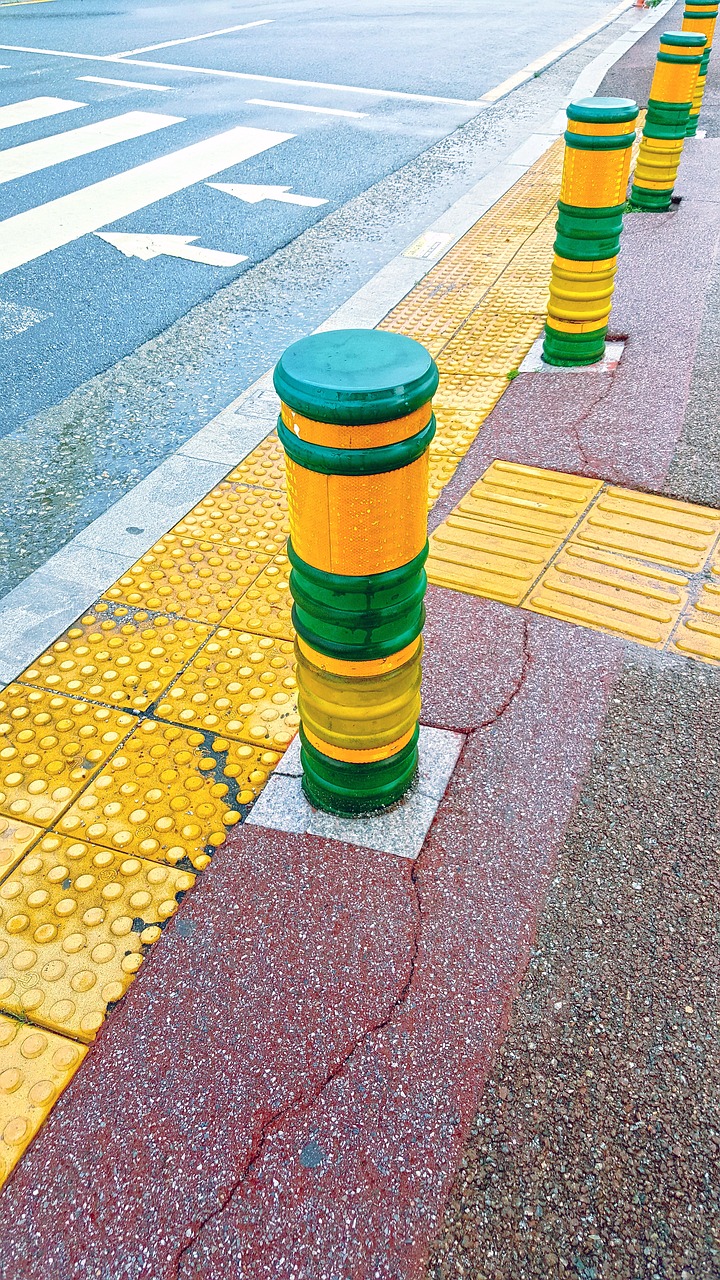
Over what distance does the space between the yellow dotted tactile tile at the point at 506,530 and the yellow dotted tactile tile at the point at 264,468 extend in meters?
0.98

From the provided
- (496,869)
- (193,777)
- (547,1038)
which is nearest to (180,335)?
(193,777)

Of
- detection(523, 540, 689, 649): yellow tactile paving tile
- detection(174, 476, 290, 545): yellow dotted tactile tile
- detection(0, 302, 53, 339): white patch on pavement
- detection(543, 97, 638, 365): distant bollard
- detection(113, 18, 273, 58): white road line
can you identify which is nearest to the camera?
detection(523, 540, 689, 649): yellow tactile paving tile

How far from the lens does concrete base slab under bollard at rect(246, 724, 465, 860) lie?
8.79 feet

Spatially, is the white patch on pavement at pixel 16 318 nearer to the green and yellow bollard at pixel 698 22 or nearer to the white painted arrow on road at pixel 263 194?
the white painted arrow on road at pixel 263 194

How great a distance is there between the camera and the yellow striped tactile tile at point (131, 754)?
2348mm

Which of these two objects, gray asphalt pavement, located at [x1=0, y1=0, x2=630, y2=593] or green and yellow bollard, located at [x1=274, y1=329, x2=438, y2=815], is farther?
gray asphalt pavement, located at [x1=0, y1=0, x2=630, y2=593]

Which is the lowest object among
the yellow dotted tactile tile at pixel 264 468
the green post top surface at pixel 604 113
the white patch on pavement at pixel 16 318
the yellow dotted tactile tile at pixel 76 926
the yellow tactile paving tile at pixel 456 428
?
the yellow dotted tactile tile at pixel 76 926

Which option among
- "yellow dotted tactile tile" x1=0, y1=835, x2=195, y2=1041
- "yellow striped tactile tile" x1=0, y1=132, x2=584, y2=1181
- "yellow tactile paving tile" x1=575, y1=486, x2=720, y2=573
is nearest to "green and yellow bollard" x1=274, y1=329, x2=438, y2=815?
"yellow striped tactile tile" x1=0, y1=132, x2=584, y2=1181

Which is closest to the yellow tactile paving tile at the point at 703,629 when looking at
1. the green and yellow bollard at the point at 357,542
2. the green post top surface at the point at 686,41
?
the green and yellow bollard at the point at 357,542

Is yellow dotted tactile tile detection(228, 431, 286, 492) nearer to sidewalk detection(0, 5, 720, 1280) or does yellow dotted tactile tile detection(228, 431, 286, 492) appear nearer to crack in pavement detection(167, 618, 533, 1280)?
sidewalk detection(0, 5, 720, 1280)

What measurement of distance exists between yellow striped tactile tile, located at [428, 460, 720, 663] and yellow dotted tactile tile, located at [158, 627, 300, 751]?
0.86 metres

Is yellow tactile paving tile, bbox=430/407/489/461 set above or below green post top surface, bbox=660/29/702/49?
below

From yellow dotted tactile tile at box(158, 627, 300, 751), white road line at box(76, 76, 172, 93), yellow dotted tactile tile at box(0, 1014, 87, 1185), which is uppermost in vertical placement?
white road line at box(76, 76, 172, 93)

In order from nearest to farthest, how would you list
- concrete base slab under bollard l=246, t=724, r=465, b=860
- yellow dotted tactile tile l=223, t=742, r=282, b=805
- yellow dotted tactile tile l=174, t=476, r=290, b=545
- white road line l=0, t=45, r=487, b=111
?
1. concrete base slab under bollard l=246, t=724, r=465, b=860
2. yellow dotted tactile tile l=223, t=742, r=282, b=805
3. yellow dotted tactile tile l=174, t=476, r=290, b=545
4. white road line l=0, t=45, r=487, b=111
